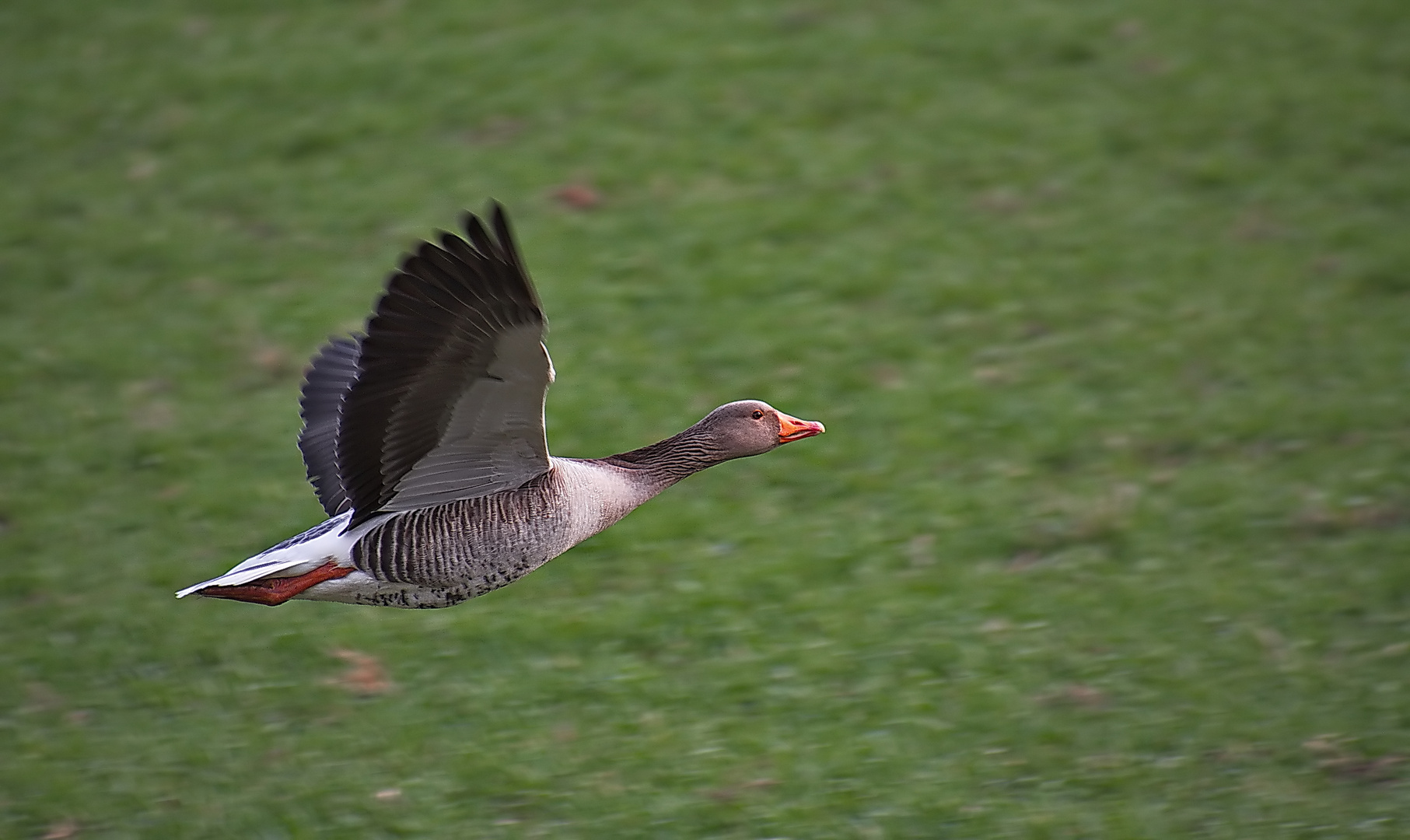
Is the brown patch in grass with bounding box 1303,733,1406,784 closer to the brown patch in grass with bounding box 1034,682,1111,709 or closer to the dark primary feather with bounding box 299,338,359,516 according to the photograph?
the brown patch in grass with bounding box 1034,682,1111,709

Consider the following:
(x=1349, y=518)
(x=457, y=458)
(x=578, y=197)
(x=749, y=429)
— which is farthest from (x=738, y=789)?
(x=578, y=197)

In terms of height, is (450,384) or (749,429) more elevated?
(450,384)

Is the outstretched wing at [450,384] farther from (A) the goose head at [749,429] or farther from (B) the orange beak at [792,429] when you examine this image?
(B) the orange beak at [792,429]

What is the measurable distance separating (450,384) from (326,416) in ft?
4.94

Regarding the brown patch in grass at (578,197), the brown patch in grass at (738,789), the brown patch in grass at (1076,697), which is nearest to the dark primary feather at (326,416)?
the brown patch in grass at (738,789)

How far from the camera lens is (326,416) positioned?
20.6ft

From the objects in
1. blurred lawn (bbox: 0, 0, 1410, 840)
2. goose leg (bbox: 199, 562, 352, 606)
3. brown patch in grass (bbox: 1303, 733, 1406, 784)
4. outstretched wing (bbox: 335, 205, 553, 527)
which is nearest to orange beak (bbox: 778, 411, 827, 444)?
outstretched wing (bbox: 335, 205, 553, 527)

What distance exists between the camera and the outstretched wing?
183 inches

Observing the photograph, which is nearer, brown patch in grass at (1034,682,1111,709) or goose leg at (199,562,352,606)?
goose leg at (199,562,352,606)

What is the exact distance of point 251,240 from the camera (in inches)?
445

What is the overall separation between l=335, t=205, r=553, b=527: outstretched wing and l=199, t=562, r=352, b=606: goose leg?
0.63 feet

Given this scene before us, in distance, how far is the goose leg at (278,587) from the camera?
5359 millimetres

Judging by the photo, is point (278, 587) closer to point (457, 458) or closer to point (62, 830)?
point (457, 458)

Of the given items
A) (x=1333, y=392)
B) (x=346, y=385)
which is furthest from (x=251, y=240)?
(x=1333, y=392)
